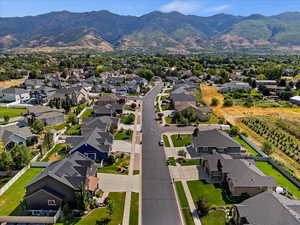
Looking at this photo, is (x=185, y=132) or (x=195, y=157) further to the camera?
(x=185, y=132)

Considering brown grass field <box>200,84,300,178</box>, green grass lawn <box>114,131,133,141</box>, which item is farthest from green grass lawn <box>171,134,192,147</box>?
brown grass field <box>200,84,300,178</box>

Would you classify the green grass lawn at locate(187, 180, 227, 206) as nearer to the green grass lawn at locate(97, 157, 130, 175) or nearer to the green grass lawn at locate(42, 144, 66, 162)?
the green grass lawn at locate(97, 157, 130, 175)

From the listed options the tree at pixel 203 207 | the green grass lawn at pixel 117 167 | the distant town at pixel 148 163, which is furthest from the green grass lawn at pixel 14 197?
the tree at pixel 203 207

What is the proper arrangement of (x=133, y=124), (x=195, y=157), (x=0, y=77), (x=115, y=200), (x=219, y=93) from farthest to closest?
(x=0, y=77), (x=219, y=93), (x=133, y=124), (x=195, y=157), (x=115, y=200)

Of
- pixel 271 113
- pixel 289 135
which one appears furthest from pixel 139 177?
pixel 271 113

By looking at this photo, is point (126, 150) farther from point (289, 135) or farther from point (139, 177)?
point (289, 135)

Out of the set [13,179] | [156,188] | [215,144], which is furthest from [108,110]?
[156,188]

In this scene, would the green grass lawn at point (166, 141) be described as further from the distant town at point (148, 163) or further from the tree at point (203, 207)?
the tree at point (203, 207)
